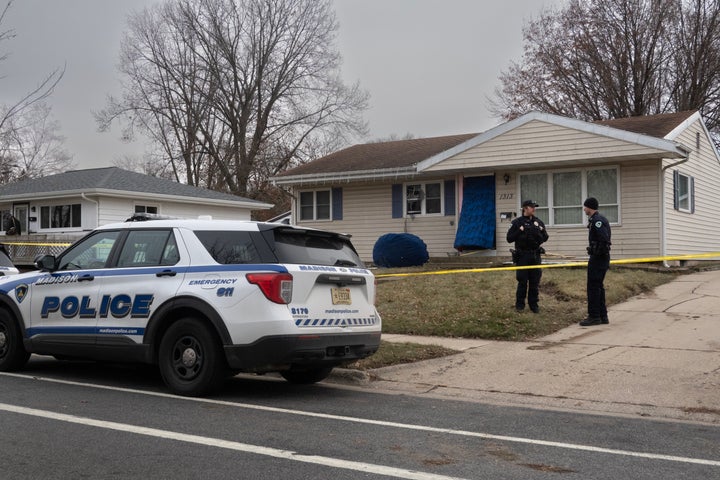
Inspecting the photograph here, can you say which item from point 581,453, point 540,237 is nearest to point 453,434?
point 581,453

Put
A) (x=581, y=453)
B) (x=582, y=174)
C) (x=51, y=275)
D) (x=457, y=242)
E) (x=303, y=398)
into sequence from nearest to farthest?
(x=581, y=453) < (x=303, y=398) < (x=51, y=275) < (x=582, y=174) < (x=457, y=242)

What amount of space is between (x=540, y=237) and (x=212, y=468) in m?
7.87

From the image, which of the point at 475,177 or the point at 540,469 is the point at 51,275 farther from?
the point at 475,177

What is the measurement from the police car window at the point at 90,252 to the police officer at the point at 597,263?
695 cm

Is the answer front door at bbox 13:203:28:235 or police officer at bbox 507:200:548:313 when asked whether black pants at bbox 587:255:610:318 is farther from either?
front door at bbox 13:203:28:235

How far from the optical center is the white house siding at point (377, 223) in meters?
21.1

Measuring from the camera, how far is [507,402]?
7180mm

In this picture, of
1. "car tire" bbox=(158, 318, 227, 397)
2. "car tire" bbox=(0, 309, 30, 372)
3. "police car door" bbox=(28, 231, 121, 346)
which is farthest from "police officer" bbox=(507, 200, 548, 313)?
"car tire" bbox=(0, 309, 30, 372)

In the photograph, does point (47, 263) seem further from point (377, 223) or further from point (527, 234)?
point (377, 223)

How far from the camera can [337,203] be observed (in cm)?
2320

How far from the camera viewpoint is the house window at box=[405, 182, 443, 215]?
21391 millimetres

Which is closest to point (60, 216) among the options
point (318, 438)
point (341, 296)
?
point (341, 296)

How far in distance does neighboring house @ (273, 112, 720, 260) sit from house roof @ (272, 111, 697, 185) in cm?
3

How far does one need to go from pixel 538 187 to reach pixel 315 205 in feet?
25.7
